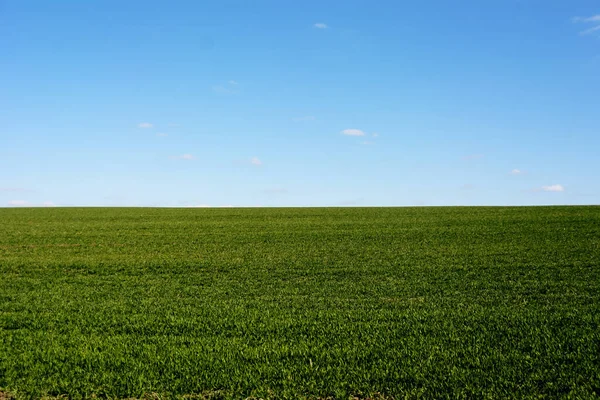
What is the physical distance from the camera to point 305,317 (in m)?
10.3

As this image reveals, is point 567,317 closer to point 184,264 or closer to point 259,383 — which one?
point 259,383

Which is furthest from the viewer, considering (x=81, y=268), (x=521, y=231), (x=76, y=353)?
(x=521, y=231)

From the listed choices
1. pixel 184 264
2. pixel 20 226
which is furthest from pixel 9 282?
pixel 20 226

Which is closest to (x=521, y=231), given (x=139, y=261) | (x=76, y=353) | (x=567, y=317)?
(x=567, y=317)

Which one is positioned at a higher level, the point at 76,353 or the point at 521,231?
the point at 521,231

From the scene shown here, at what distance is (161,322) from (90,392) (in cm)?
297

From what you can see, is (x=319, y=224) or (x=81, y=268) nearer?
(x=81, y=268)

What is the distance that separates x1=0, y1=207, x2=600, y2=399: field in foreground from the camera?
7.30 m

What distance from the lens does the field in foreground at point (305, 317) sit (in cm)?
730

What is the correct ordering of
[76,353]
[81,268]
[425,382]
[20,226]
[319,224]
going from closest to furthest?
[425,382] < [76,353] < [81,268] < [319,224] < [20,226]

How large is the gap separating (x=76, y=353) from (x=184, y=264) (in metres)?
8.92

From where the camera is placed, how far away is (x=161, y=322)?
33.2ft

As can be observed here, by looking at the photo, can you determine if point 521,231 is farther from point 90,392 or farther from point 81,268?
point 90,392

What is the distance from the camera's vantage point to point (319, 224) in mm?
28625
